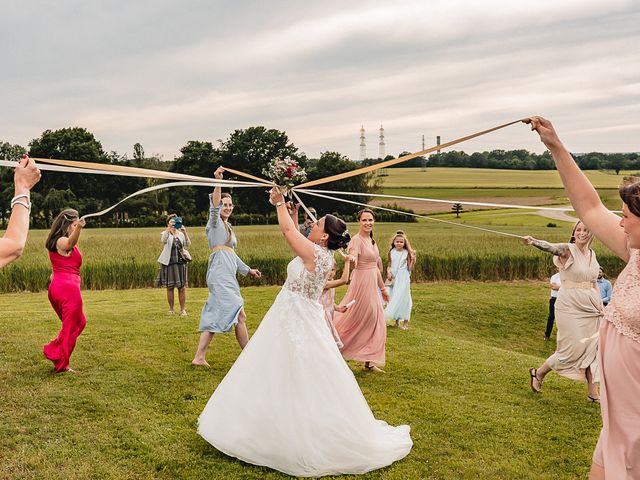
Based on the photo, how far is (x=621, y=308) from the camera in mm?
3215

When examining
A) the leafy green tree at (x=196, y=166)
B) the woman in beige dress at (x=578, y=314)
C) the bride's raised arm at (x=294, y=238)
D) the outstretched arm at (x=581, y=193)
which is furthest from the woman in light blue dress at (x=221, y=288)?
the leafy green tree at (x=196, y=166)

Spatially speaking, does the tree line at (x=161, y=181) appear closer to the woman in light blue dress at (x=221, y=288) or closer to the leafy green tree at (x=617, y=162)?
the leafy green tree at (x=617, y=162)

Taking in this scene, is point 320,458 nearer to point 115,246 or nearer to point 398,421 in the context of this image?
point 398,421

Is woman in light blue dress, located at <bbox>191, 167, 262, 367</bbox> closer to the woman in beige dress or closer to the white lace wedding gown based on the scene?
the white lace wedding gown

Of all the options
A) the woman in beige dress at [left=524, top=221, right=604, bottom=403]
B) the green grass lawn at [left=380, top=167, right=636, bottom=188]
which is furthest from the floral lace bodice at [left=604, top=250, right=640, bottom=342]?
the green grass lawn at [left=380, top=167, right=636, bottom=188]

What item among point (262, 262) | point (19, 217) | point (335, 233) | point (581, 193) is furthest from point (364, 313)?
point (262, 262)

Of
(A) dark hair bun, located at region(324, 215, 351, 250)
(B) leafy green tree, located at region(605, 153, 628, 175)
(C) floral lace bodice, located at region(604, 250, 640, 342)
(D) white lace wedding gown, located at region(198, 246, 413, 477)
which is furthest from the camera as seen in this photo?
(B) leafy green tree, located at region(605, 153, 628, 175)

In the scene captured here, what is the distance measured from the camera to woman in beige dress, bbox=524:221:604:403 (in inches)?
298

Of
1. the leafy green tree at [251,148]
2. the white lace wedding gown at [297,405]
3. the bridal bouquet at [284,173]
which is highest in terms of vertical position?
the leafy green tree at [251,148]

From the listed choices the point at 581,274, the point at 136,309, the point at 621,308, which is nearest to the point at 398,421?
the point at 581,274

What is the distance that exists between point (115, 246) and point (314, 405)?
65.4 feet

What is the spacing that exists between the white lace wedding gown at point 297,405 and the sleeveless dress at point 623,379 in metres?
2.40

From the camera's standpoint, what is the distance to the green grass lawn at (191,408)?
17.8 ft

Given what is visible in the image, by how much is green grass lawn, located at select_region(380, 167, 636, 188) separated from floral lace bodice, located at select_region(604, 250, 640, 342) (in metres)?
49.2
